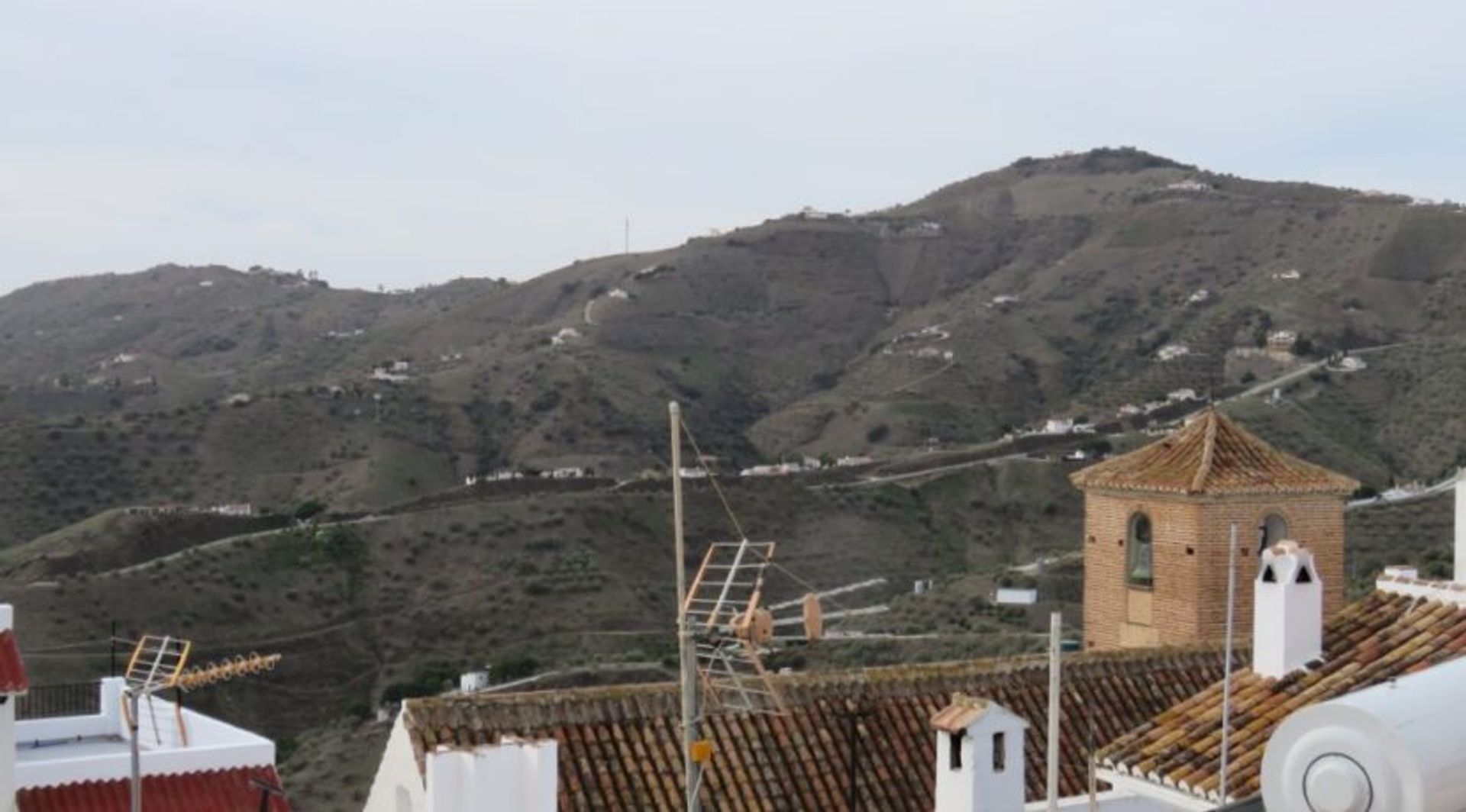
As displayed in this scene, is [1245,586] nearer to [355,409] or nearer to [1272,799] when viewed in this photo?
[1272,799]

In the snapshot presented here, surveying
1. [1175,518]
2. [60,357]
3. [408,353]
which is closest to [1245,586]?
[1175,518]

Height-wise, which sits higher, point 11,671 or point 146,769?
point 11,671

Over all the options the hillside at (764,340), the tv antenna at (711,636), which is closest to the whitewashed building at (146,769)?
the tv antenna at (711,636)

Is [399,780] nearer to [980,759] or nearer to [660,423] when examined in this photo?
[980,759]

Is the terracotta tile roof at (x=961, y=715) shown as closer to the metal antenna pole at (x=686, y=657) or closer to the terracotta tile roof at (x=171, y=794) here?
the metal antenna pole at (x=686, y=657)

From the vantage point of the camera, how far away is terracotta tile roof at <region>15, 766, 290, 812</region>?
11.1m

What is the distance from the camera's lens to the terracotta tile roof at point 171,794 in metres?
11.1

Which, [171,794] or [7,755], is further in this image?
[171,794]

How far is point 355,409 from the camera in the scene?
64125 mm

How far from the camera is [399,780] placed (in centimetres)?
1013

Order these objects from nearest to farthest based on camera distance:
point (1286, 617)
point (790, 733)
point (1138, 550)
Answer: point (1286, 617), point (790, 733), point (1138, 550)

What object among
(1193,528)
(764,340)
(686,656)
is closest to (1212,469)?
(1193,528)

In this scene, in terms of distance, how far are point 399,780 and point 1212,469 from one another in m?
9.33

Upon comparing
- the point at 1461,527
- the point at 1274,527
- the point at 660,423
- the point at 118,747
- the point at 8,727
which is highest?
the point at 660,423
